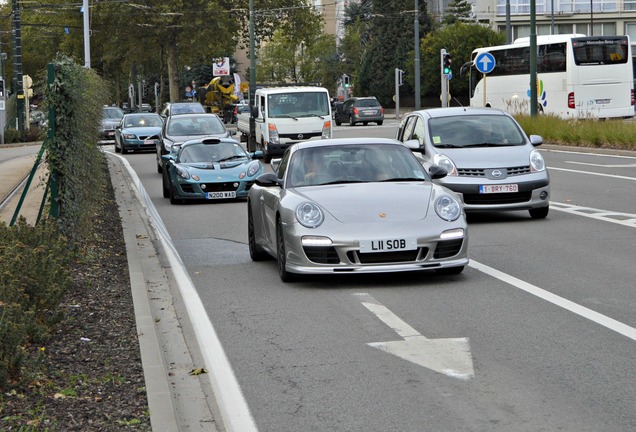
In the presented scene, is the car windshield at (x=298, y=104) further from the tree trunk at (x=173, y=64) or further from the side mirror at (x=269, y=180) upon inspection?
the tree trunk at (x=173, y=64)

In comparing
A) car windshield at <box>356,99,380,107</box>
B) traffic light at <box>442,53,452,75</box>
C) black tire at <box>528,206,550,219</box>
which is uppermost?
traffic light at <box>442,53,452,75</box>

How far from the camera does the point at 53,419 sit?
21.0ft

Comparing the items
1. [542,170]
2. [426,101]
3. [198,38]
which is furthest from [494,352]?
[426,101]

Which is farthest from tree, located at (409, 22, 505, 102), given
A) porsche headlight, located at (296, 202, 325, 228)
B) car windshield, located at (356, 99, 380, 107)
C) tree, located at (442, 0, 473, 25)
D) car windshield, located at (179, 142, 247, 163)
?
porsche headlight, located at (296, 202, 325, 228)

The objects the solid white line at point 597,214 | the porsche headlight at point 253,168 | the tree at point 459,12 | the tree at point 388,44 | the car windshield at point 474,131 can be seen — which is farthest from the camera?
the tree at point 388,44

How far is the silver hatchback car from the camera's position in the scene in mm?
16484

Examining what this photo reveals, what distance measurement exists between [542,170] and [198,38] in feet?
219

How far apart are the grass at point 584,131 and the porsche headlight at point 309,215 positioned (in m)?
21.8

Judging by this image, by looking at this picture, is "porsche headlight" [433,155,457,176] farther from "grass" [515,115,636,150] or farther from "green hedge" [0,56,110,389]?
"grass" [515,115,636,150]

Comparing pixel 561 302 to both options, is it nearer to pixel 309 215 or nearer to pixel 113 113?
pixel 309 215

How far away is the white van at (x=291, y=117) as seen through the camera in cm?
3566

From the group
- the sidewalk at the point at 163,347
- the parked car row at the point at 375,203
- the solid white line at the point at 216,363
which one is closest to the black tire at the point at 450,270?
the parked car row at the point at 375,203

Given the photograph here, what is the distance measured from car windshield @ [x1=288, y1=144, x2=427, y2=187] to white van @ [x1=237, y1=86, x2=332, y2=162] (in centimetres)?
2276

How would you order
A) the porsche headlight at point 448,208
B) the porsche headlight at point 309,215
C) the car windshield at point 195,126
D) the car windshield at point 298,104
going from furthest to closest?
the car windshield at point 298,104
the car windshield at point 195,126
the porsche headlight at point 448,208
the porsche headlight at point 309,215
